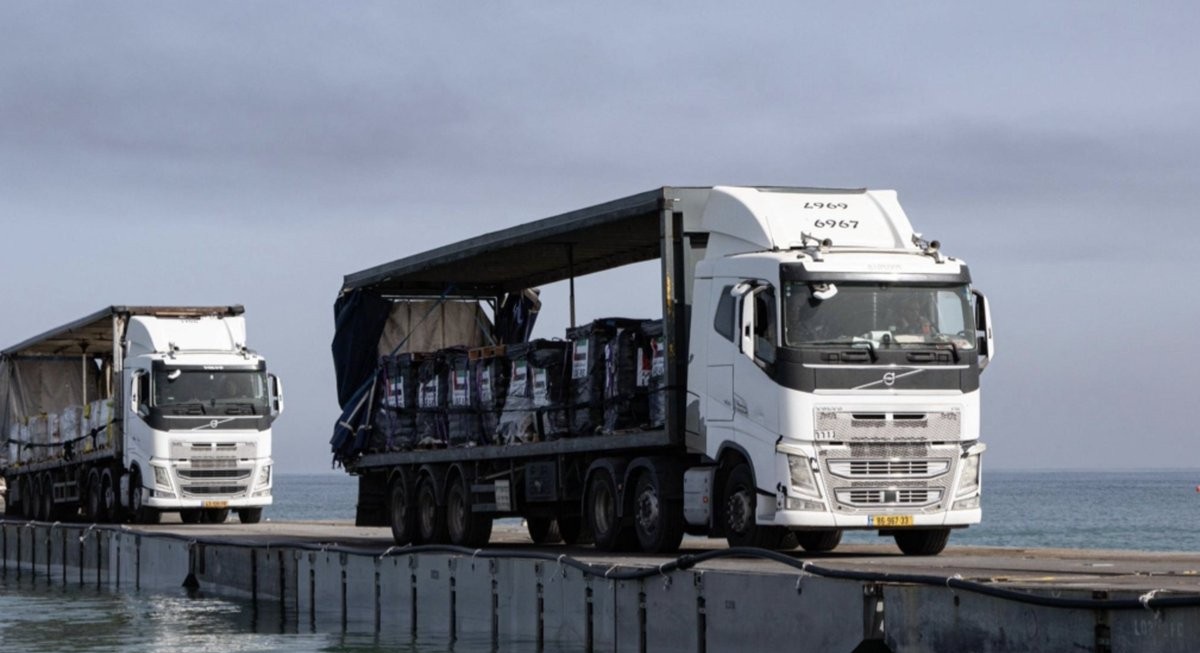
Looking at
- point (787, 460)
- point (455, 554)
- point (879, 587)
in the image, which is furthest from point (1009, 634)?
point (455, 554)

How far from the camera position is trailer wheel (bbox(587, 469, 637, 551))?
21234 mm

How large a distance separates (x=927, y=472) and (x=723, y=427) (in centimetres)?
207

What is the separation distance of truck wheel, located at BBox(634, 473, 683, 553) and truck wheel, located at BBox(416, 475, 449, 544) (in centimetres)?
508

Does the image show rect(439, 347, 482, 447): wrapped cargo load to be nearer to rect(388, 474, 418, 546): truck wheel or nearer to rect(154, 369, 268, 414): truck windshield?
rect(388, 474, 418, 546): truck wheel

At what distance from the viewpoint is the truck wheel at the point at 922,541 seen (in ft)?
64.7

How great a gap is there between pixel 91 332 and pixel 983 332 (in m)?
26.8

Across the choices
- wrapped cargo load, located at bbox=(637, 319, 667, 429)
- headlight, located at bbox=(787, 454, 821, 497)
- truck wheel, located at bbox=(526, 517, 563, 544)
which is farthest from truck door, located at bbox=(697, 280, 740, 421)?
truck wheel, located at bbox=(526, 517, 563, 544)

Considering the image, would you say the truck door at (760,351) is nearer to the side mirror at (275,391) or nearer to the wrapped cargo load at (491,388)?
the wrapped cargo load at (491,388)

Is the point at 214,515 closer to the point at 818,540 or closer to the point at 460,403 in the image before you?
the point at 460,403

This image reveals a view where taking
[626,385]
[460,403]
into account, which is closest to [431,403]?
[460,403]

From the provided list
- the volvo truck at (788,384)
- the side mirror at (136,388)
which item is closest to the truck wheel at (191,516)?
the side mirror at (136,388)

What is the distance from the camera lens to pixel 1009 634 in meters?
12.4

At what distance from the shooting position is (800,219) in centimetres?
1959

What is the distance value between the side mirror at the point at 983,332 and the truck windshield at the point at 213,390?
19982mm
